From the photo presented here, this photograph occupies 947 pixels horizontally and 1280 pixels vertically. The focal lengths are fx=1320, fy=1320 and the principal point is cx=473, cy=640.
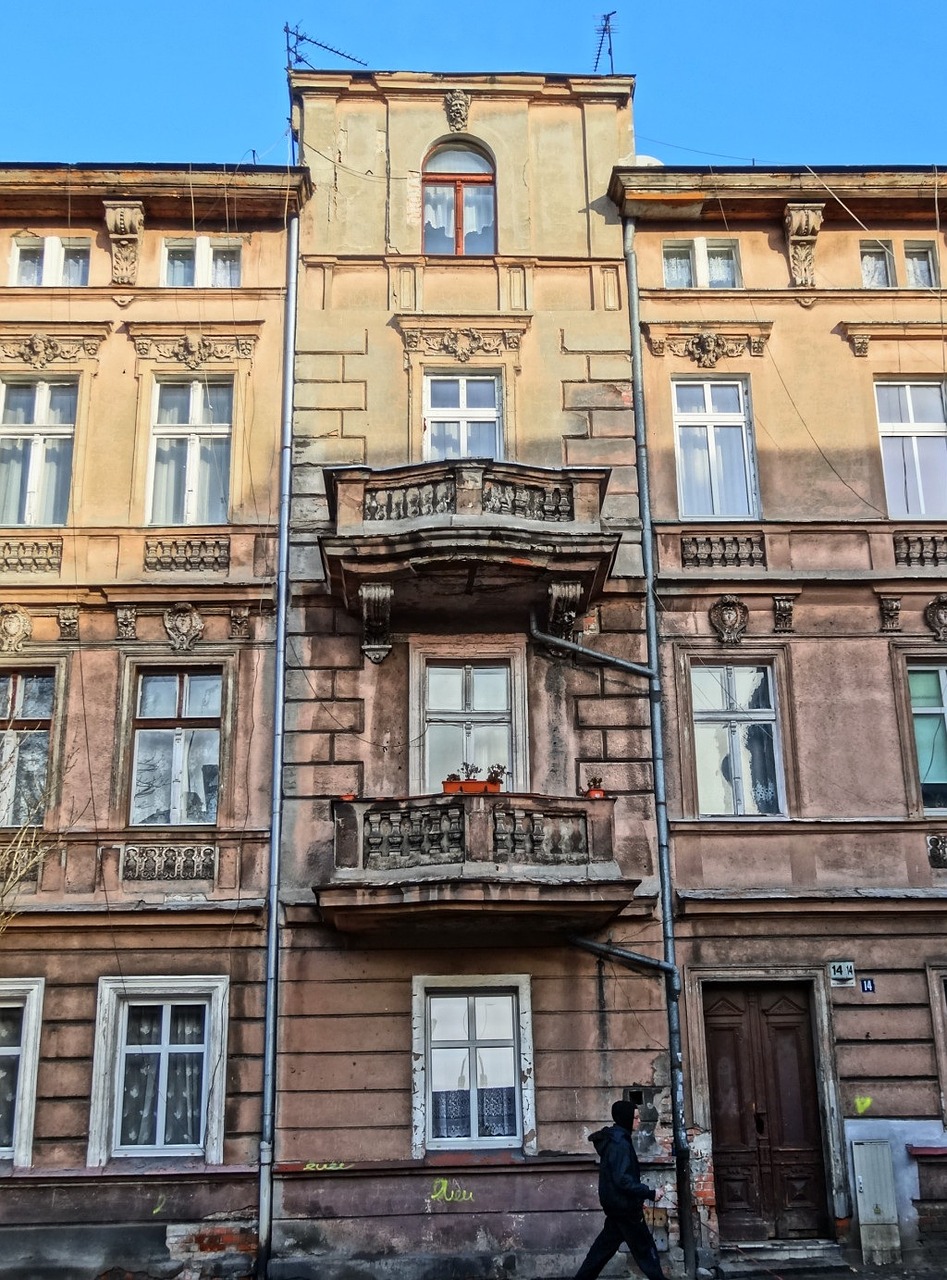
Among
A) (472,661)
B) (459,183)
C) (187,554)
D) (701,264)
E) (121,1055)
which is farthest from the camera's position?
(459,183)

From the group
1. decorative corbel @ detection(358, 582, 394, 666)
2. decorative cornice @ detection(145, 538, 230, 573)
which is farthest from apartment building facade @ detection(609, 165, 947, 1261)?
decorative cornice @ detection(145, 538, 230, 573)

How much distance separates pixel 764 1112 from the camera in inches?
499

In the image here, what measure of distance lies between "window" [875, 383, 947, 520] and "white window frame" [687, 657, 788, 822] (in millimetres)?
2551

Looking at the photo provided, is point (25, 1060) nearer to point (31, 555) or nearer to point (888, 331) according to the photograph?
point (31, 555)

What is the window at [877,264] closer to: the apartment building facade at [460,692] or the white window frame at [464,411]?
→ the apartment building facade at [460,692]

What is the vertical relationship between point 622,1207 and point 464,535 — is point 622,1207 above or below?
below

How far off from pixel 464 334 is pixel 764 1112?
8759 millimetres

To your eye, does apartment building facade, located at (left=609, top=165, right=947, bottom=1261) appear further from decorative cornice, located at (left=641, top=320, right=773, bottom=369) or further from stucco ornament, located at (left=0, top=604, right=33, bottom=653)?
stucco ornament, located at (left=0, top=604, right=33, bottom=653)

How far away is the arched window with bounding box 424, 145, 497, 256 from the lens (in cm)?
1552

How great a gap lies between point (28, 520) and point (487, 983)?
6.97m

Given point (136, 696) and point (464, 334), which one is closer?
point (136, 696)

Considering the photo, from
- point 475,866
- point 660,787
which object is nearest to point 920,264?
point 660,787

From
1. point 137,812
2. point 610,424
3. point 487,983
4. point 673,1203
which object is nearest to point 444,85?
point 610,424

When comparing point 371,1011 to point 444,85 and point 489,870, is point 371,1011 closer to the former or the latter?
point 489,870
